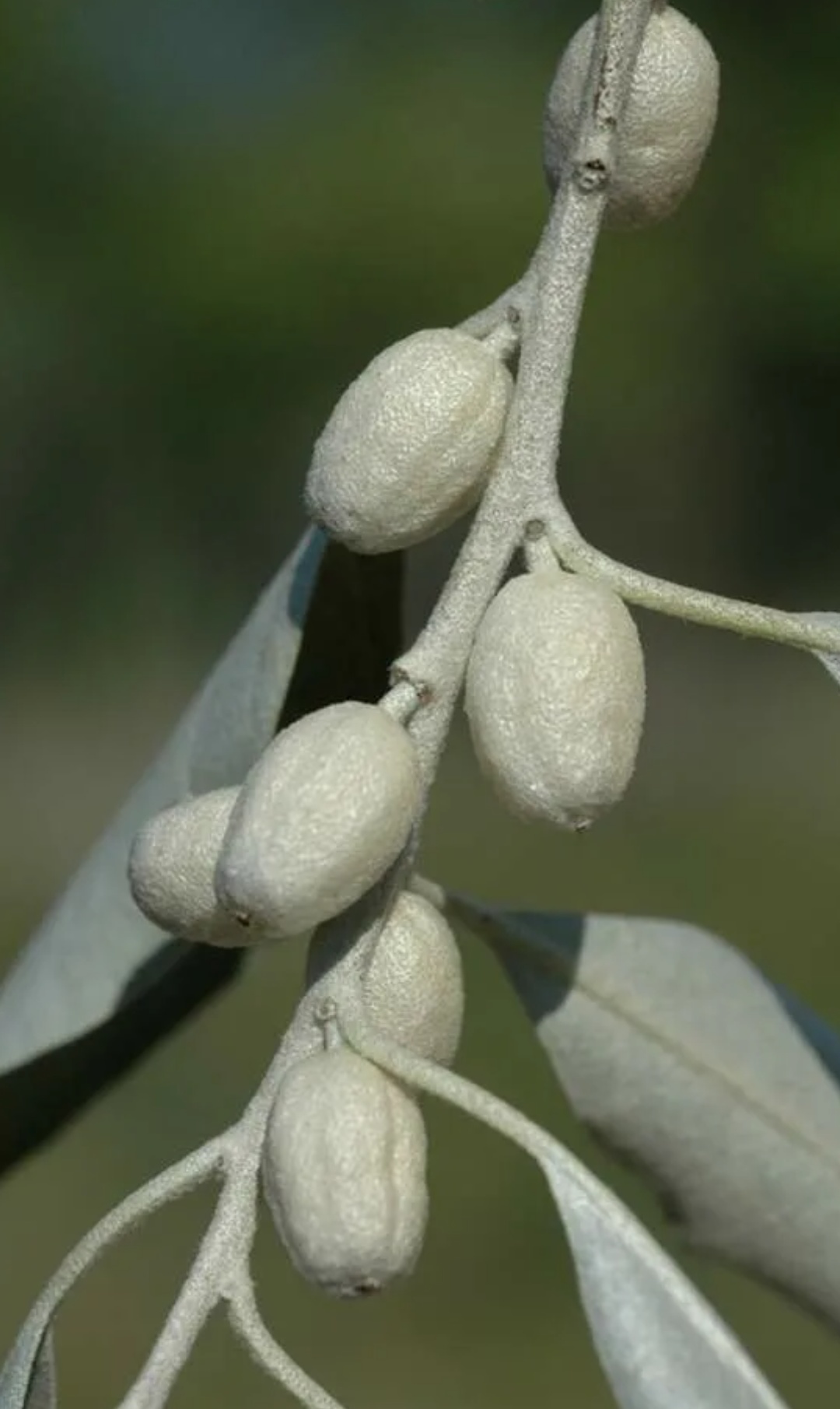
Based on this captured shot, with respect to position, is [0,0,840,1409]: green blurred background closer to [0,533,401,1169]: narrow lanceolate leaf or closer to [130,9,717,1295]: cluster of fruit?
[0,533,401,1169]: narrow lanceolate leaf

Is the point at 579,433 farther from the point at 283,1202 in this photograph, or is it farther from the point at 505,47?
the point at 283,1202

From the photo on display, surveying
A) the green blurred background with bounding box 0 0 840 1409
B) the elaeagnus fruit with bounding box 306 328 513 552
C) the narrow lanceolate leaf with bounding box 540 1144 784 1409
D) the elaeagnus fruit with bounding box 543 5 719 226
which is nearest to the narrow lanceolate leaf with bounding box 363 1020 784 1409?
the narrow lanceolate leaf with bounding box 540 1144 784 1409

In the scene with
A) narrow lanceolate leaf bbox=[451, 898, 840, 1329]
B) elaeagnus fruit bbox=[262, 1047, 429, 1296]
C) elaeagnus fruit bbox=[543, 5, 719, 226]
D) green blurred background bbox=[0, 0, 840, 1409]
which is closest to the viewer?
elaeagnus fruit bbox=[262, 1047, 429, 1296]

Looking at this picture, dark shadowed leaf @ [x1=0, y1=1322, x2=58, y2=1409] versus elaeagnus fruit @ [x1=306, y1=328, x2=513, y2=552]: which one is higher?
elaeagnus fruit @ [x1=306, y1=328, x2=513, y2=552]

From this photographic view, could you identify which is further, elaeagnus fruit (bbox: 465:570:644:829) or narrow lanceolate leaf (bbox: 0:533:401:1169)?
narrow lanceolate leaf (bbox: 0:533:401:1169)

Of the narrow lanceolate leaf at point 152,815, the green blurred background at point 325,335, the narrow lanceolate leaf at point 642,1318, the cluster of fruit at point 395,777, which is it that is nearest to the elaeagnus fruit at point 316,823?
the cluster of fruit at point 395,777

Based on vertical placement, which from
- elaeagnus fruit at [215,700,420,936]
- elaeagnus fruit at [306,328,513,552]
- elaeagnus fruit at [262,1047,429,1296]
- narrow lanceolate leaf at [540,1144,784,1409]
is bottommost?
narrow lanceolate leaf at [540,1144,784,1409]

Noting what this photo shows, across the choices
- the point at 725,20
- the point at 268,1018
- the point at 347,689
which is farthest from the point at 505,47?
the point at 347,689
